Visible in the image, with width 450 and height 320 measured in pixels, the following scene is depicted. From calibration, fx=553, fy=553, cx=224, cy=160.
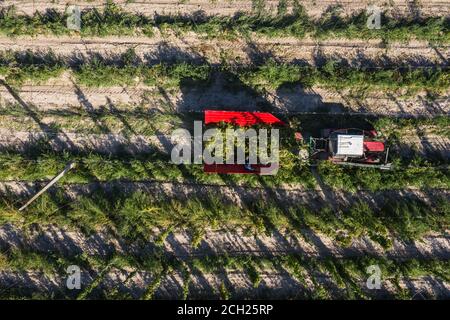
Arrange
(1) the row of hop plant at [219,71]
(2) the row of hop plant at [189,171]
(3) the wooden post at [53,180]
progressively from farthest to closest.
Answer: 1. (1) the row of hop plant at [219,71]
2. (2) the row of hop plant at [189,171]
3. (3) the wooden post at [53,180]

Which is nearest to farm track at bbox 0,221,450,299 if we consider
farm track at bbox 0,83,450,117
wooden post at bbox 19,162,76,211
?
wooden post at bbox 19,162,76,211

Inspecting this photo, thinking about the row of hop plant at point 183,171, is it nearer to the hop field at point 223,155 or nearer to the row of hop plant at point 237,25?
the hop field at point 223,155

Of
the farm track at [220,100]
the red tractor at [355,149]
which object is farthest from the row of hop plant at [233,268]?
the farm track at [220,100]

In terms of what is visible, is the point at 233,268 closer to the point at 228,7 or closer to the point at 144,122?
the point at 144,122

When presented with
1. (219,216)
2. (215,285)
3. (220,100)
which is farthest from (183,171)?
(215,285)

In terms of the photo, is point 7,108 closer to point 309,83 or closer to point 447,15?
point 309,83

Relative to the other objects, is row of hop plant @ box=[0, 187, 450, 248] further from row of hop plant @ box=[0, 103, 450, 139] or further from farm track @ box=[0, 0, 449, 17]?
farm track @ box=[0, 0, 449, 17]

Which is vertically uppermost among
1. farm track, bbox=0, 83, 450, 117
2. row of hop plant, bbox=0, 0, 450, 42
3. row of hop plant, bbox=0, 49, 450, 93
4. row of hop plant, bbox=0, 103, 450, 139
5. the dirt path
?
row of hop plant, bbox=0, 0, 450, 42
